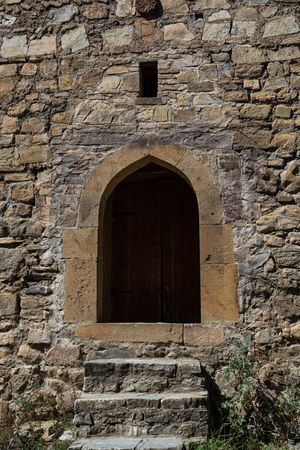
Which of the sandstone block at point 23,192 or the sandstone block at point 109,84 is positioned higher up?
the sandstone block at point 109,84

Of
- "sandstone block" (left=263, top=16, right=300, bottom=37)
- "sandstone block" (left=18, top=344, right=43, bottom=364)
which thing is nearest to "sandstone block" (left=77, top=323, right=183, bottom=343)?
"sandstone block" (left=18, top=344, right=43, bottom=364)

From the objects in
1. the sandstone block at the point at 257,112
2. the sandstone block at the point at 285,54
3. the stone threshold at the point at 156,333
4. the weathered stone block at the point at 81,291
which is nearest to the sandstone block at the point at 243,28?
the sandstone block at the point at 285,54

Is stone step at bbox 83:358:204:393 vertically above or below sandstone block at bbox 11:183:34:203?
below

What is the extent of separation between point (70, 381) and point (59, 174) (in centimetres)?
182

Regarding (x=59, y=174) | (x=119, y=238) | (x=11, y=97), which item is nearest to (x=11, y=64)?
(x=11, y=97)

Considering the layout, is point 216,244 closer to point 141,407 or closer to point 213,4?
point 141,407

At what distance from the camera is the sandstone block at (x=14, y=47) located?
5.55 metres

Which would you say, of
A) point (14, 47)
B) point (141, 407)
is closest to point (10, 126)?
point (14, 47)

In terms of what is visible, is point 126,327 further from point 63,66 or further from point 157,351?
point 63,66

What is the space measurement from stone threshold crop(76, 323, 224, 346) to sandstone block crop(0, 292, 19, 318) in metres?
0.61

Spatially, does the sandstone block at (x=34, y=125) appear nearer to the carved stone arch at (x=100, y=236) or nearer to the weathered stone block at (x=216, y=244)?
the carved stone arch at (x=100, y=236)

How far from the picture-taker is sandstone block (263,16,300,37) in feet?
17.0

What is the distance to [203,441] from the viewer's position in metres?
3.98

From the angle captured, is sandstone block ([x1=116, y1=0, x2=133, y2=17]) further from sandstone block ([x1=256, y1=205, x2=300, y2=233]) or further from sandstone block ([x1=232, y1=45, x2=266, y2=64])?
sandstone block ([x1=256, y1=205, x2=300, y2=233])
